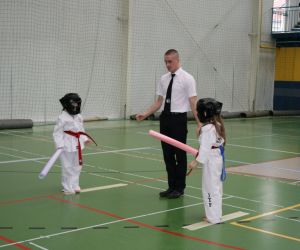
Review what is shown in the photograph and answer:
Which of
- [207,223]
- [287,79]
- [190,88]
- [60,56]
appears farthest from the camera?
[287,79]

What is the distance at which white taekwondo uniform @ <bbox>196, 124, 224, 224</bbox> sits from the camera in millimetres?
6102

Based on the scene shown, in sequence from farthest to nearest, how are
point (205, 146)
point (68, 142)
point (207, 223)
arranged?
point (68, 142) → point (207, 223) → point (205, 146)

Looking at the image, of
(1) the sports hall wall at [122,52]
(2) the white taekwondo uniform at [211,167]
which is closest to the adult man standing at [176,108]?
(2) the white taekwondo uniform at [211,167]

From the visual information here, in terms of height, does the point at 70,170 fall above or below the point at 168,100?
below

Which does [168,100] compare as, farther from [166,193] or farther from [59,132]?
[59,132]

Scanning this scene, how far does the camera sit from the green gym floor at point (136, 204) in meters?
5.59

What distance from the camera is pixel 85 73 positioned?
762 inches

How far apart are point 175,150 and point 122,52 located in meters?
13.5

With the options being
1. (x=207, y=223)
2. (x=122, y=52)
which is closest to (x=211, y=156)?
(x=207, y=223)

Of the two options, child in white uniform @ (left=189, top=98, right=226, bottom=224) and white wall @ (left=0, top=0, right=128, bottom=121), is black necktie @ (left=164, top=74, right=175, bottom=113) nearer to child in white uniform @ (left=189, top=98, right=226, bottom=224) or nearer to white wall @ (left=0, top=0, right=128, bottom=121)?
child in white uniform @ (left=189, top=98, right=226, bottom=224)

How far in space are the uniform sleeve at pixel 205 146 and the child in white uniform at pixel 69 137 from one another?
2177mm

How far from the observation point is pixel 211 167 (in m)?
6.14

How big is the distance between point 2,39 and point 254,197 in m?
11.8

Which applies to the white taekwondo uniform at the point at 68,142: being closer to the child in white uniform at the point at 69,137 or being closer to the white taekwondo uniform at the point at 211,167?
the child in white uniform at the point at 69,137
